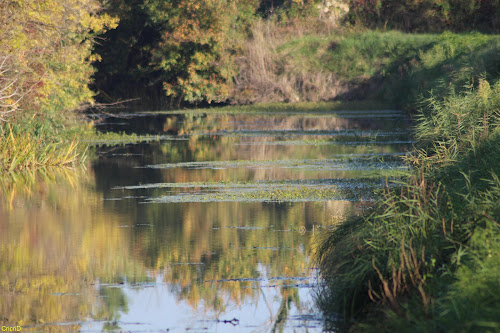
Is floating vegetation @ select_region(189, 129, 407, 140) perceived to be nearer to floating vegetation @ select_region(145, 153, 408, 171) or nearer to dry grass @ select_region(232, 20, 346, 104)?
floating vegetation @ select_region(145, 153, 408, 171)

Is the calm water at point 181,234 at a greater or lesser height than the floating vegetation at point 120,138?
lesser

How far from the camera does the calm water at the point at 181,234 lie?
8.77 metres

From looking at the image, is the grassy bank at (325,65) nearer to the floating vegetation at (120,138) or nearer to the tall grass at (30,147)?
the floating vegetation at (120,138)

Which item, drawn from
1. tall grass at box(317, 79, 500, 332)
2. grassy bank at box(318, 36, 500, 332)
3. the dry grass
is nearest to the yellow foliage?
grassy bank at box(318, 36, 500, 332)

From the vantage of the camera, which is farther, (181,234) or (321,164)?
(321,164)

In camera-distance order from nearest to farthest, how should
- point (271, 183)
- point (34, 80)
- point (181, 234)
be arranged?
point (181, 234)
point (271, 183)
point (34, 80)

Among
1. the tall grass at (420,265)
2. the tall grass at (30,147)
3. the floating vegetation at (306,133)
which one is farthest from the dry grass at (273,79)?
the tall grass at (420,265)

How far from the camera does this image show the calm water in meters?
8.77

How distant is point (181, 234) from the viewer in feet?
41.1

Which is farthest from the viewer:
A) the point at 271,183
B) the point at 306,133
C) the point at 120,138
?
the point at 306,133

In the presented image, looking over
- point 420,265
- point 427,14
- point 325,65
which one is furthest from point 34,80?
point 427,14

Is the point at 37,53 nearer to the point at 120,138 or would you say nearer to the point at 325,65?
the point at 120,138

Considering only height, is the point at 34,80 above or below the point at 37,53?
below

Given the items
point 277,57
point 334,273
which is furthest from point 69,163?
point 277,57
